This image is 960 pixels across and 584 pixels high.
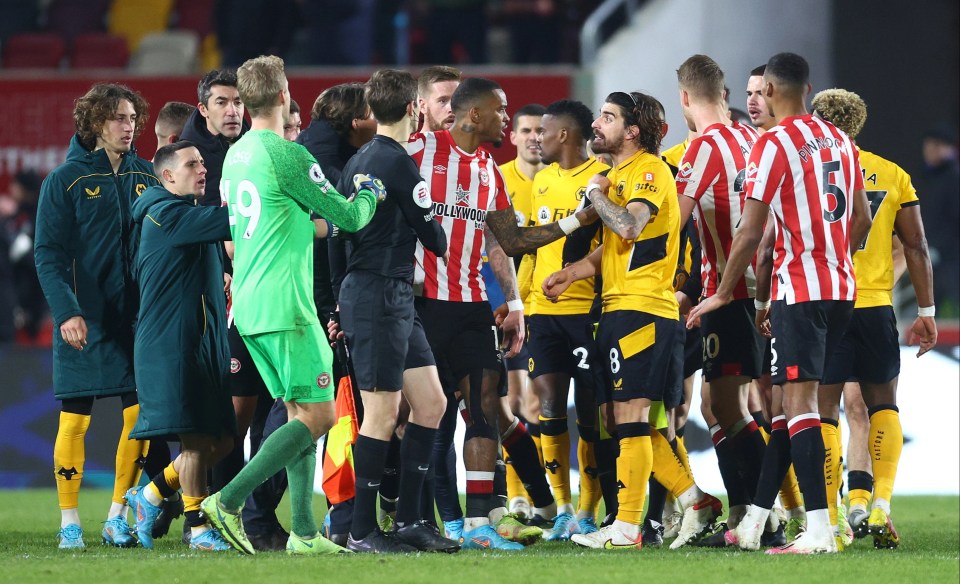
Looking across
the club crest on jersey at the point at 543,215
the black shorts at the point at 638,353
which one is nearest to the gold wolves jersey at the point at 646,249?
the black shorts at the point at 638,353

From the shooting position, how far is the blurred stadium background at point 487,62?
36.9 feet

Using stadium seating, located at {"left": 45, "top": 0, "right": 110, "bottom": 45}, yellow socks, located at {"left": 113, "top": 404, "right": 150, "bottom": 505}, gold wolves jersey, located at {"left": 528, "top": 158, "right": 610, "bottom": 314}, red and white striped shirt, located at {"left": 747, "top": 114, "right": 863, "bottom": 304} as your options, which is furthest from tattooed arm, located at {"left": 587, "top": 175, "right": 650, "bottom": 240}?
stadium seating, located at {"left": 45, "top": 0, "right": 110, "bottom": 45}

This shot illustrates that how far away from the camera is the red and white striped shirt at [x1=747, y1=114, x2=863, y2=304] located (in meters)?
6.86

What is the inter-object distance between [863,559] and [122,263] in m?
4.09

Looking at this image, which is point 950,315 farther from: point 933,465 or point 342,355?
point 342,355

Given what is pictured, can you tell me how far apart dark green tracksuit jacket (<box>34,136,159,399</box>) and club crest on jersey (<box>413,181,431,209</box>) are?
192 centimetres

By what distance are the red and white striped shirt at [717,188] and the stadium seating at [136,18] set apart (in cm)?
1046

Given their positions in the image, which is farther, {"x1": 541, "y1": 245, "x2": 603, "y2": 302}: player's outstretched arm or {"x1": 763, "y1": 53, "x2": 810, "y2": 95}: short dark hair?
{"x1": 541, "y1": 245, "x2": 603, "y2": 302}: player's outstretched arm

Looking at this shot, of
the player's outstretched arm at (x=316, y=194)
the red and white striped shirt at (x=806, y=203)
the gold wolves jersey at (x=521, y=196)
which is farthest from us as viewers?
the gold wolves jersey at (x=521, y=196)

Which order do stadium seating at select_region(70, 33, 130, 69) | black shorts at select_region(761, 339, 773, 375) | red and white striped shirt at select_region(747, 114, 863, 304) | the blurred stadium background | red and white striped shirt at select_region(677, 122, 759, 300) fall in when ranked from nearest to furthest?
red and white striped shirt at select_region(747, 114, 863, 304) → red and white striped shirt at select_region(677, 122, 759, 300) → black shorts at select_region(761, 339, 773, 375) → the blurred stadium background → stadium seating at select_region(70, 33, 130, 69)

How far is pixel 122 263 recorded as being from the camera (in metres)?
7.84

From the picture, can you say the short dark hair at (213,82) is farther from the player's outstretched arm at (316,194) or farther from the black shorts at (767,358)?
the black shorts at (767,358)

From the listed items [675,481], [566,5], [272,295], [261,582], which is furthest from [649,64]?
[261,582]

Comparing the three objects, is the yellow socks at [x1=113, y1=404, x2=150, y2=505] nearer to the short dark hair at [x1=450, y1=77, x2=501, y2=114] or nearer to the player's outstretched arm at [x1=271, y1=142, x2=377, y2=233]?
the player's outstretched arm at [x1=271, y1=142, x2=377, y2=233]
